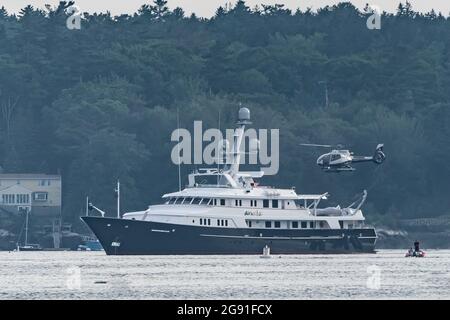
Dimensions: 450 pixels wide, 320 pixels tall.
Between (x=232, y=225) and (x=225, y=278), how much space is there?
32535mm

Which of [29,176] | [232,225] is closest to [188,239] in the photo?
[232,225]

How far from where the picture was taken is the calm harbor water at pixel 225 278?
84.6m

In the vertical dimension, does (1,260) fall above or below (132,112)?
below

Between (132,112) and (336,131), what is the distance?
818 inches

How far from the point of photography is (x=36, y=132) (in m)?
199

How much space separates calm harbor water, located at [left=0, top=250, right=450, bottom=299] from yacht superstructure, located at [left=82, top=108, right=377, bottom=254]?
114 inches

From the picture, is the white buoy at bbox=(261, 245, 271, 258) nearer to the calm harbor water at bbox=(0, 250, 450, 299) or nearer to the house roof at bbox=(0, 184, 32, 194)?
the calm harbor water at bbox=(0, 250, 450, 299)

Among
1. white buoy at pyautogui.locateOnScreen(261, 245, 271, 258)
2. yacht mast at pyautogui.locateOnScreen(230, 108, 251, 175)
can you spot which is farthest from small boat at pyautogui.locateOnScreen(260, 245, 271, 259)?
yacht mast at pyautogui.locateOnScreen(230, 108, 251, 175)

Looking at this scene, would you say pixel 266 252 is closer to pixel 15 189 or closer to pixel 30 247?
pixel 30 247

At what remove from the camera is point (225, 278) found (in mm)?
96250

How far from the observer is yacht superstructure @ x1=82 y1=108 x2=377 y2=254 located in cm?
12644

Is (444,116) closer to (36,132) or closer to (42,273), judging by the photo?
(36,132)
